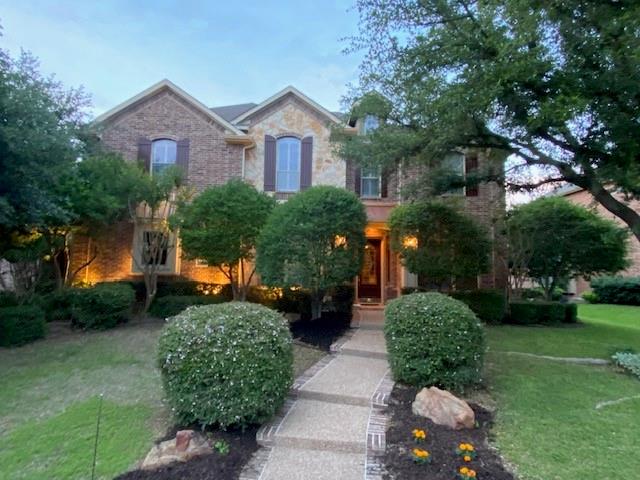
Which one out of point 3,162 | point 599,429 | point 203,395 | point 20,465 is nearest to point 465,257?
point 599,429

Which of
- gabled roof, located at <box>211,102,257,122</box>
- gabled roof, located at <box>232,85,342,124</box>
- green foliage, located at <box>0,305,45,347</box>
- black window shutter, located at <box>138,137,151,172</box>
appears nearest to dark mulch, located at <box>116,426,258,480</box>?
green foliage, located at <box>0,305,45,347</box>

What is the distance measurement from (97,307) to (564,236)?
13.5 metres

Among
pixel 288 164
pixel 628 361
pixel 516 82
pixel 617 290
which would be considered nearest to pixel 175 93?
pixel 288 164

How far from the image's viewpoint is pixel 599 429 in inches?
171

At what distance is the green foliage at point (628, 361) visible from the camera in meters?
6.47

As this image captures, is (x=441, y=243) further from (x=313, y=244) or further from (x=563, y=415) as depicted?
(x=563, y=415)

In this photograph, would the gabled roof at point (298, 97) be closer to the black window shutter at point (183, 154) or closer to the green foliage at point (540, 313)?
the black window shutter at point (183, 154)

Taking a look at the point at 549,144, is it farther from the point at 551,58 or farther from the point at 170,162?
the point at 170,162

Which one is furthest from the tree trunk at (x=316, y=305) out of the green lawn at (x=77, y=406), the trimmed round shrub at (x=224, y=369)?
the trimmed round shrub at (x=224, y=369)

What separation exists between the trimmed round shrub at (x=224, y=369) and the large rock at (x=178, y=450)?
0.25 m

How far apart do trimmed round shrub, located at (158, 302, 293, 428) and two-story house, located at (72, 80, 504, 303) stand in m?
8.72

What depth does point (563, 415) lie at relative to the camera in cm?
471

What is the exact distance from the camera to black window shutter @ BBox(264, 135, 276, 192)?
13430 millimetres

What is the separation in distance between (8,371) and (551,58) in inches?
414
